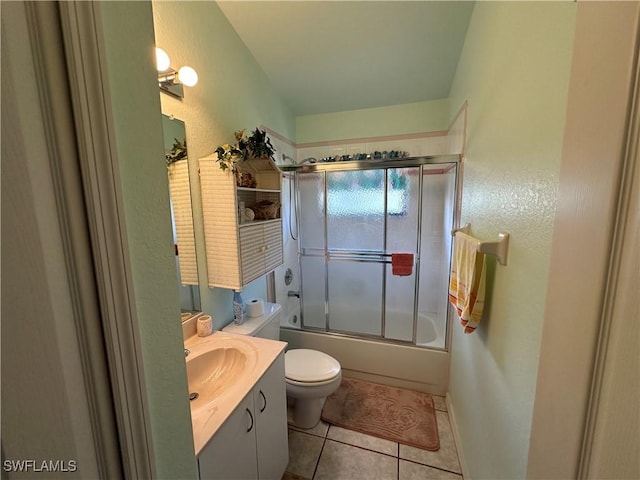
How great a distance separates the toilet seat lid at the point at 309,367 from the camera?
66.3 inches

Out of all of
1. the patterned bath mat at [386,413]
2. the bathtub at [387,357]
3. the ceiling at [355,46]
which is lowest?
the patterned bath mat at [386,413]

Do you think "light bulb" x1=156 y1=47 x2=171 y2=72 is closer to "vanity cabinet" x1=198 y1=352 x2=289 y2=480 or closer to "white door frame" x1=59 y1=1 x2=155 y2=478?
"white door frame" x1=59 y1=1 x2=155 y2=478

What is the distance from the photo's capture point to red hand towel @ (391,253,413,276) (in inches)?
88.4

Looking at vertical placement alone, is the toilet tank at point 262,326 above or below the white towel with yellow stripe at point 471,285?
below

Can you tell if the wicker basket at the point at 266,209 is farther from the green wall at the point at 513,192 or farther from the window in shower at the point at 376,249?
the green wall at the point at 513,192

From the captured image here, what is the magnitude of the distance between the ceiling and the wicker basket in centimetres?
112

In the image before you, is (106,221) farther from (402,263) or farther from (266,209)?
(402,263)

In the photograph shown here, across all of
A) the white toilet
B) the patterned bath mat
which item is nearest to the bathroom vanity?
the white toilet

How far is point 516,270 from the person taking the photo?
89cm

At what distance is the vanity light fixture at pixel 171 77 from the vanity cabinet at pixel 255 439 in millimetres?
1477

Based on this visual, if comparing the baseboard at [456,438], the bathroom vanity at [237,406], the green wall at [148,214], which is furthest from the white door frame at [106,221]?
the baseboard at [456,438]

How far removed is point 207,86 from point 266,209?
821mm

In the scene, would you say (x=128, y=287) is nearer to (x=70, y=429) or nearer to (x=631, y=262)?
(x=70, y=429)

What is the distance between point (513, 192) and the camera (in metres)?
0.93
